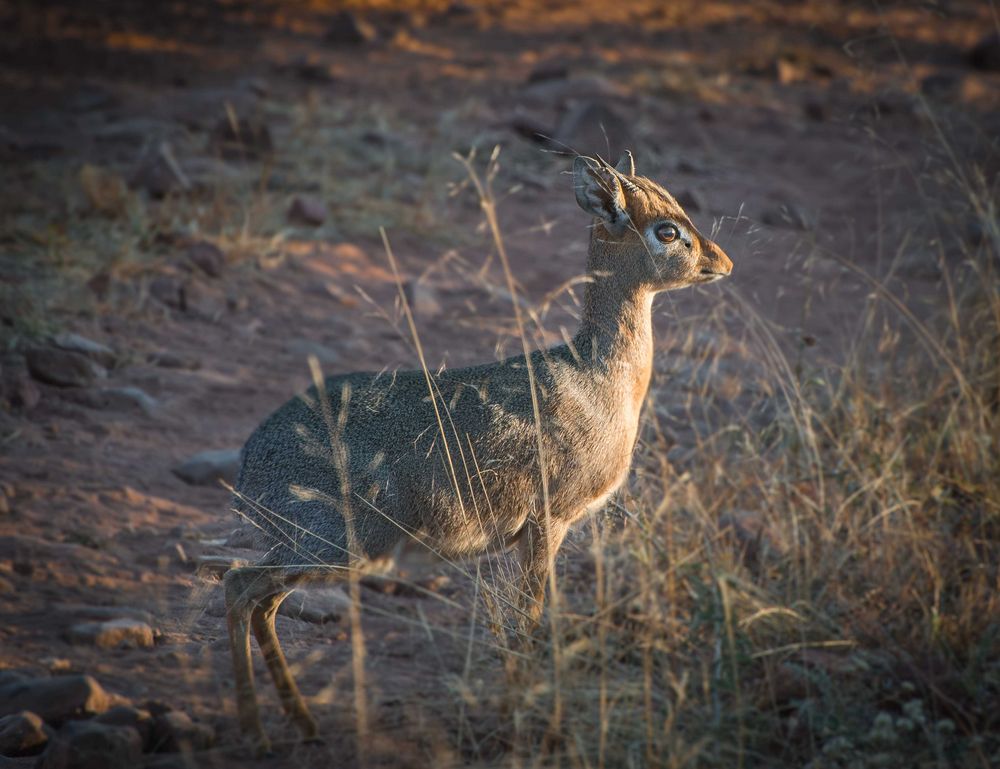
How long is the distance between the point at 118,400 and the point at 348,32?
8.56m

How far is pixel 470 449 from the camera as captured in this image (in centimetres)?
391

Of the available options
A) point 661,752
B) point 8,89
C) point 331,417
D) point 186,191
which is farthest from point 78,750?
point 8,89

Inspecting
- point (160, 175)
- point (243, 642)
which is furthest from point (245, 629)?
point (160, 175)

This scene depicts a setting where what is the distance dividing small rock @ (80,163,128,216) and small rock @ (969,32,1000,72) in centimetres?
956

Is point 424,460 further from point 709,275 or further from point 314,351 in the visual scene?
point 314,351

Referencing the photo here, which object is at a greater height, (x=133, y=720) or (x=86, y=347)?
(x=133, y=720)

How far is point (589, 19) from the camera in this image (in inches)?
590

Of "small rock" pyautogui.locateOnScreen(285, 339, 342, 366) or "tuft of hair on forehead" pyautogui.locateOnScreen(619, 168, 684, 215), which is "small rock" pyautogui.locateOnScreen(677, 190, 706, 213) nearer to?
"small rock" pyautogui.locateOnScreen(285, 339, 342, 366)

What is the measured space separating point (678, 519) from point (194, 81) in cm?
852

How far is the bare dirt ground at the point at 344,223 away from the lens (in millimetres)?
4164

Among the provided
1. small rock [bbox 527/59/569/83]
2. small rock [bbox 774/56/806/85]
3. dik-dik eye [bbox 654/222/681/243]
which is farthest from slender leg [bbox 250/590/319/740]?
small rock [bbox 774/56/806/85]

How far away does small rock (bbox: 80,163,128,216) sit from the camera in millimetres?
7699

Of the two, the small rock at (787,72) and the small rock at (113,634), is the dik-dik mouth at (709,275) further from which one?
the small rock at (787,72)

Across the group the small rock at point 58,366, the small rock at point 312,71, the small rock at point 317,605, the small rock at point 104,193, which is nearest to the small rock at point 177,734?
the small rock at point 317,605
